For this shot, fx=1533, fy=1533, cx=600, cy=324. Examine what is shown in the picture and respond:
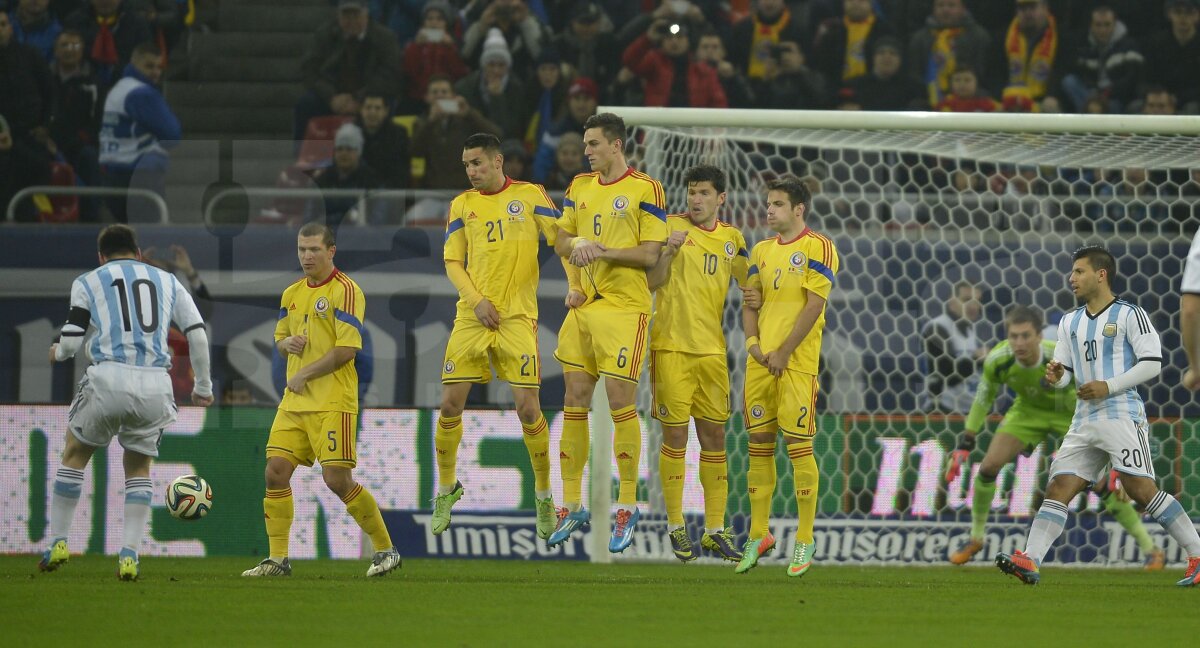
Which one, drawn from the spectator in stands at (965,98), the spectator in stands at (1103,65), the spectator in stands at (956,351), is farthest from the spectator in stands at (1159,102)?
the spectator in stands at (956,351)

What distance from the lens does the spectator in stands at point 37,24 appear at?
1557cm

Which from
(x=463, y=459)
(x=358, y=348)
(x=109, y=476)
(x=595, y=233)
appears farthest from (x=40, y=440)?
(x=595, y=233)

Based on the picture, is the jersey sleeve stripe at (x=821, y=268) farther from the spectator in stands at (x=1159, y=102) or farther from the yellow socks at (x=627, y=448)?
the spectator in stands at (x=1159, y=102)

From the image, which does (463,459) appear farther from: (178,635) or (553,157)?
(178,635)

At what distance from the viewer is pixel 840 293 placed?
12000 millimetres

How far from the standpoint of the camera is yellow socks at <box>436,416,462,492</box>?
30.0 feet

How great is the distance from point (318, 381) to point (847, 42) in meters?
8.45

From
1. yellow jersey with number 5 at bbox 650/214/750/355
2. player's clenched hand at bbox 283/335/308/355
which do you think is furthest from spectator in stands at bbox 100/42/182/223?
yellow jersey with number 5 at bbox 650/214/750/355

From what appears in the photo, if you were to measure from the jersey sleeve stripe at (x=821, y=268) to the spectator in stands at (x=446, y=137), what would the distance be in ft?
19.0

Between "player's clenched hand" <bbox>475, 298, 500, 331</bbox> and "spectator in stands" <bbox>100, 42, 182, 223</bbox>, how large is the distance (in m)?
6.41

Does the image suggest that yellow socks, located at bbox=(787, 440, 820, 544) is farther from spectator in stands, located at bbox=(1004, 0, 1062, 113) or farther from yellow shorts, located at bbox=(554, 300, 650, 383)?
spectator in stands, located at bbox=(1004, 0, 1062, 113)

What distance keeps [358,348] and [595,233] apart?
1516mm

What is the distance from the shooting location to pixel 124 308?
8414 millimetres

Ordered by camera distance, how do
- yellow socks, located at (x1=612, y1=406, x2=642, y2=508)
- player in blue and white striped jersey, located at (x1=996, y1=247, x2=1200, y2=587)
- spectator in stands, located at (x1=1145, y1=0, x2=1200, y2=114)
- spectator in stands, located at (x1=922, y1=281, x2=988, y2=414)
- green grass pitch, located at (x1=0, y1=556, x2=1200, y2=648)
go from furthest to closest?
spectator in stands, located at (x1=1145, y1=0, x2=1200, y2=114) → spectator in stands, located at (x1=922, y1=281, x2=988, y2=414) → yellow socks, located at (x1=612, y1=406, x2=642, y2=508) → player in blue and white striped jersey, located at (x1=996, y1=247, x2=1200, y2=587) → green grass pitch, located at (x1=0, y1=556, x2=1200, y2=648)
